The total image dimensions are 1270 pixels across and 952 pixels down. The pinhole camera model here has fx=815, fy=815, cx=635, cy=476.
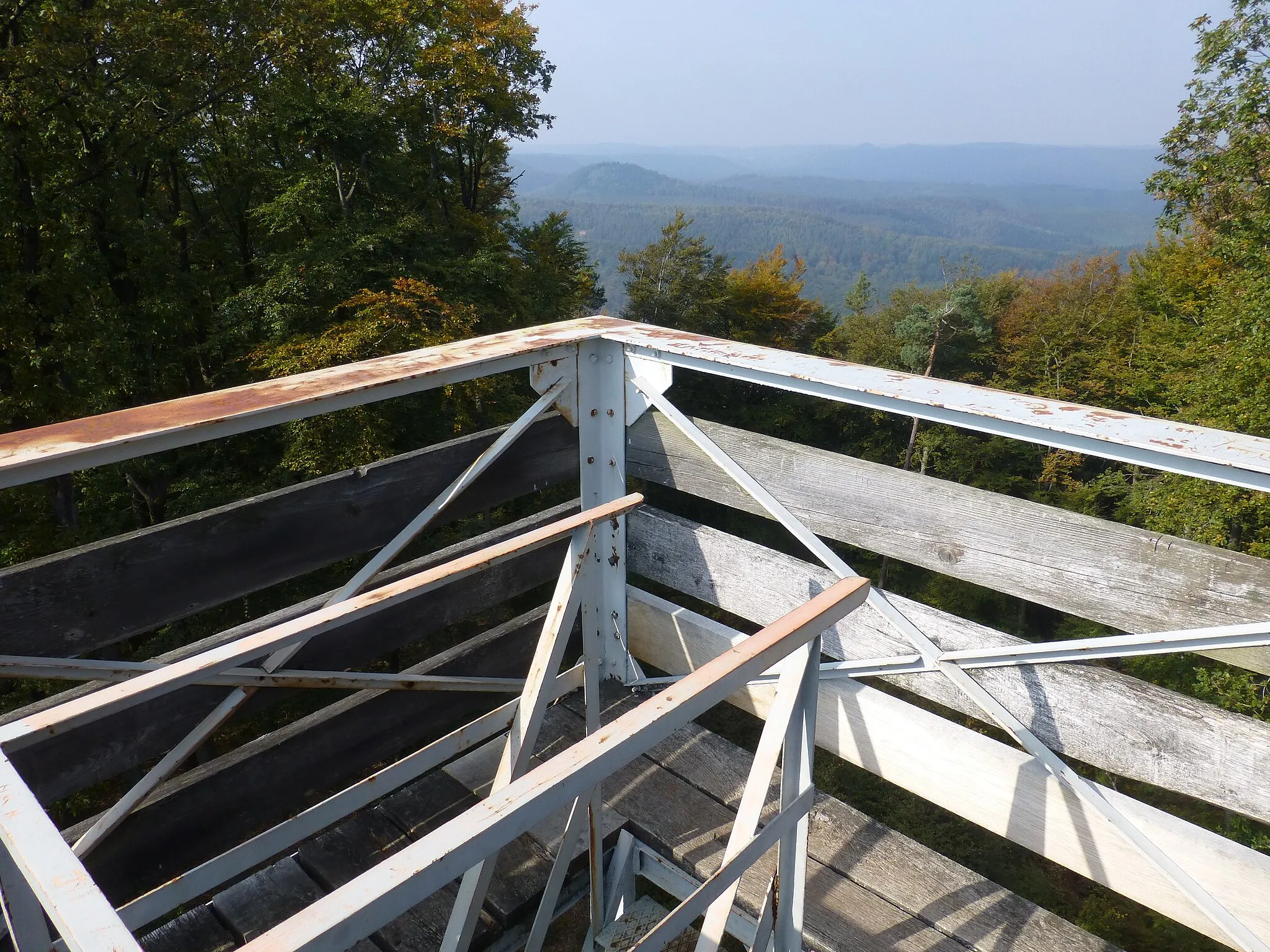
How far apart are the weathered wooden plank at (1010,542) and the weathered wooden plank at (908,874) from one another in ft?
2.27

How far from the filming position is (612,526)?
230 cm

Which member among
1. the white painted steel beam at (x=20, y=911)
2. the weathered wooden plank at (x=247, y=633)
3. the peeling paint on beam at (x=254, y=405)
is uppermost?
the peeling paint on beam at (x=254, y=405)

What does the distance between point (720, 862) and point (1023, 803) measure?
0.72m

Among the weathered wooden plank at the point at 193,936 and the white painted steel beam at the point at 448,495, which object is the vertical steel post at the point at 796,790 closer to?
the white painted steel beam at the point at 448,495

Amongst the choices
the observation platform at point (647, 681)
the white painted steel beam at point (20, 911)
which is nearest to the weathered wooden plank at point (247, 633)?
the observation platform at point (647, 681)

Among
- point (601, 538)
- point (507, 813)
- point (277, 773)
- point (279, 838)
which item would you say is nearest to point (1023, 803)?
point (601, 538)

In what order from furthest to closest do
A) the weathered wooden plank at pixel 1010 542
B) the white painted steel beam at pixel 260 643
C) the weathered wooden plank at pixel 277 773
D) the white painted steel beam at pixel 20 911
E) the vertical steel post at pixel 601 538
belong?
the vertical steel post at pixel 601 538, the weathered wooden plank at pixel 277 773, the weathered wooden plank at pixel 1010 542, the white painted steel beam at pixel 260 643, the white painted steel beam at pixel 20 911

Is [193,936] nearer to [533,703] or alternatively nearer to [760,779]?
[533,703]

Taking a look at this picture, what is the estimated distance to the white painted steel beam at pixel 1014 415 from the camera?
1279 millimetres

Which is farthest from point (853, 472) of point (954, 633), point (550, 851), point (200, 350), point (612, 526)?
point (200, 350)

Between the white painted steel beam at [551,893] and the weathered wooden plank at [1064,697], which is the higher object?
the weathered wooden plank at [1064,697]

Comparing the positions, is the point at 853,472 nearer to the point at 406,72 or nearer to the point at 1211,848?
the point at 1211,848

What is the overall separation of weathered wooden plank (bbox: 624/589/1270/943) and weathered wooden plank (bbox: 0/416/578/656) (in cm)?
81

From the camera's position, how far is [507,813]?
83cm
